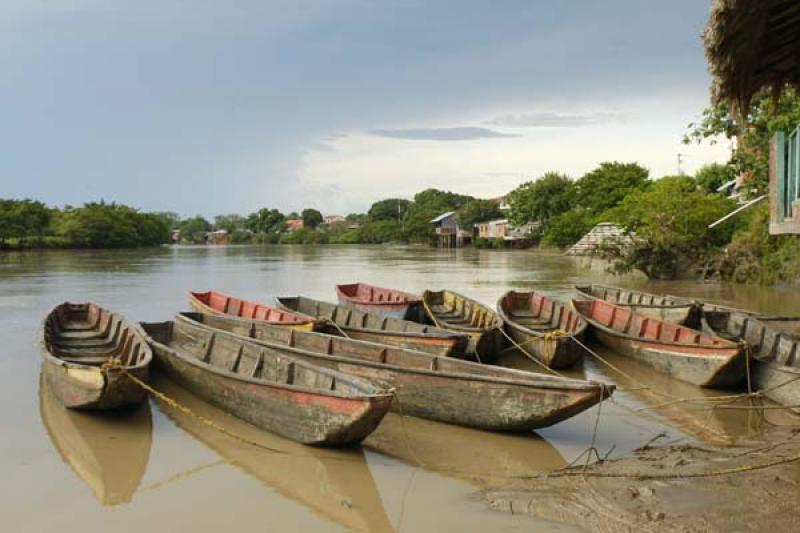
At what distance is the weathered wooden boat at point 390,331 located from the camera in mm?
9617

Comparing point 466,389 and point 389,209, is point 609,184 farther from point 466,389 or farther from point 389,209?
point 389,209

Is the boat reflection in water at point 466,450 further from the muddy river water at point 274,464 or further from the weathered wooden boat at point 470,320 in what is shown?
the weathered wooden boat at point 470,320

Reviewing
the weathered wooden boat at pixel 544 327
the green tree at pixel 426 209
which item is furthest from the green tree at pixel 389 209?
the weathered wooden boat at pixel 544 327

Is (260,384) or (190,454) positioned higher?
(260,384)

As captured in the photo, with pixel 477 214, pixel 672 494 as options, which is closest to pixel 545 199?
pixel 477 214

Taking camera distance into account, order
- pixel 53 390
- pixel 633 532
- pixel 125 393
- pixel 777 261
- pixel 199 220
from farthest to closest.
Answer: pixel 199 220
pixel 777 261
pixel 53 390
pixel 125 393
pixel 633 532

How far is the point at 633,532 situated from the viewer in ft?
15.4

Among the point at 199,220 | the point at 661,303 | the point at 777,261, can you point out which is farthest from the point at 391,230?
the point at 661,303

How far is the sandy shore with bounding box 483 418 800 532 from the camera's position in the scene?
15.7 ft

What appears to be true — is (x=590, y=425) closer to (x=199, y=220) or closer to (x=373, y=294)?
(x=373, y=294)

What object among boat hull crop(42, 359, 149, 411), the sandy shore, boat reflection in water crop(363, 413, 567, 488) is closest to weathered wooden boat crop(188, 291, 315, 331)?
boat hull crop(42, 359, 149, 411)

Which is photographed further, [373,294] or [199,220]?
[199,220]

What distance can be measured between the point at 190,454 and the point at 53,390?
2.75 meters

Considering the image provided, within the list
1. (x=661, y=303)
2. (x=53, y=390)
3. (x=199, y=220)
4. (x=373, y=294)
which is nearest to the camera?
(x=53, y=390)
